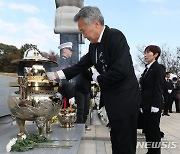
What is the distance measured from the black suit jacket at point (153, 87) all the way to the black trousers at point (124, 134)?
168 centimetres

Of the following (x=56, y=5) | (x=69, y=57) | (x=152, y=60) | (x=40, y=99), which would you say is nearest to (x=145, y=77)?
(x=152, y=60)

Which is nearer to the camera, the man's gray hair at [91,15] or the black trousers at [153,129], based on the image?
the man's gray hair at [91,15]

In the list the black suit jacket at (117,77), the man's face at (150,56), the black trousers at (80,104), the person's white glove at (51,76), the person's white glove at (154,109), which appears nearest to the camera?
the black suit jacket at (117,77)

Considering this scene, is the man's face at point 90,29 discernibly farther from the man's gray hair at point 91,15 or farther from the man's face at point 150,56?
the man's face at point 150,56

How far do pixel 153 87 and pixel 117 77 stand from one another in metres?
1.94

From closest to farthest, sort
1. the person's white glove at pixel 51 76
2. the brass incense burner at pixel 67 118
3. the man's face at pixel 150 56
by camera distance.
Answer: the person's white glove at pixel 51 76
the man's face at pixel 150 56
the brass incense burner at pixel 67 118

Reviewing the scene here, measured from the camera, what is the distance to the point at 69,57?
15.1 ft

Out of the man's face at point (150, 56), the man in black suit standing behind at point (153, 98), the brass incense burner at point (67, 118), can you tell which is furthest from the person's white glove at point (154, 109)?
the brass incense burner at point (67, 118)

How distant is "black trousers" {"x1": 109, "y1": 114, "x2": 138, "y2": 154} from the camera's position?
223 centimetres

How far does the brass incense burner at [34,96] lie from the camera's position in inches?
120

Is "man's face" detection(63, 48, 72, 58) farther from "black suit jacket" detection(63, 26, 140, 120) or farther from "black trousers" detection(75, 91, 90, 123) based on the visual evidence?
"black suit jacket" detection(63, 26, 140, 120)

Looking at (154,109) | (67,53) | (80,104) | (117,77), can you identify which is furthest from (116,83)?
(80,104)

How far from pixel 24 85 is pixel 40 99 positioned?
219 millimetres

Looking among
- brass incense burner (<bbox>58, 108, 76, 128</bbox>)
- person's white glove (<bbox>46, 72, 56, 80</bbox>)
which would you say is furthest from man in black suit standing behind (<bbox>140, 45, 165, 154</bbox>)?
person's white glove (<bbox>46, 72, 56, 80</bbox>)
